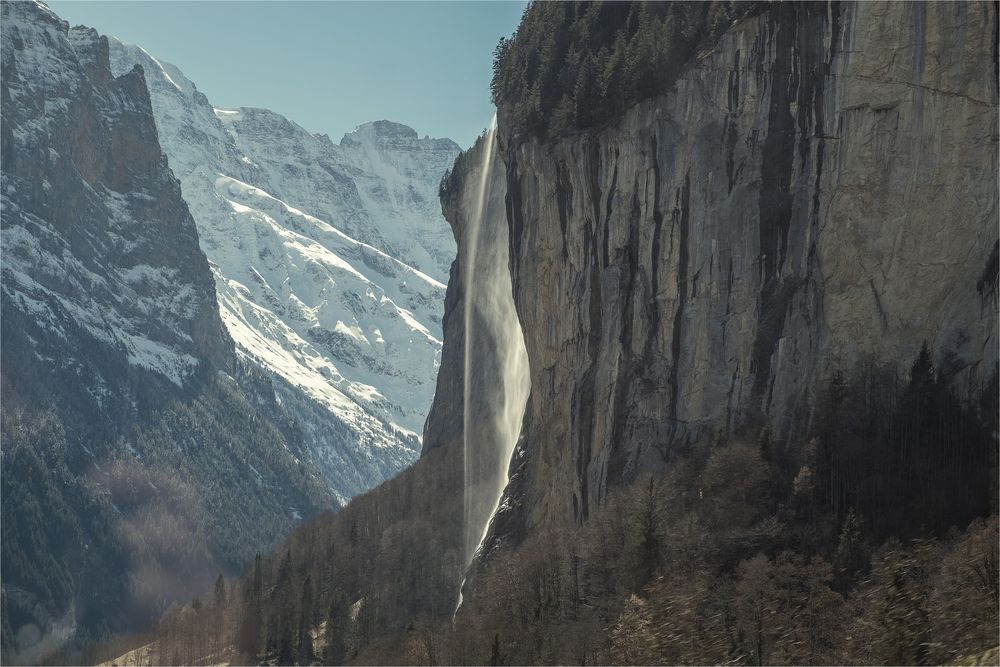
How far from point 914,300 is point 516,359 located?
5567 cm

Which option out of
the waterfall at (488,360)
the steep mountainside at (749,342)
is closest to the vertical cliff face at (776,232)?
the steep mountainside at (749,342)

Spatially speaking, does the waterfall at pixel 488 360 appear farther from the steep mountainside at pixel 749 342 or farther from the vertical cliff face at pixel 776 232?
the vertical cliff face at pixel 776 232

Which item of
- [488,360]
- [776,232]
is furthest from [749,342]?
[488,360]

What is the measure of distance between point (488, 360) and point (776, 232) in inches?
2629

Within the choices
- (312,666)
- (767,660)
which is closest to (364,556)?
(312,666)

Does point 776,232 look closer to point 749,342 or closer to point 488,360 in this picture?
point 749,342

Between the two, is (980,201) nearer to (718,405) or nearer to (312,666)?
(718,405)

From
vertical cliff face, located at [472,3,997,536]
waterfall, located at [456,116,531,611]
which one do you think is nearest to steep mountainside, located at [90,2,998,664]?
vertical cliff face, located at [472,3,997,536]

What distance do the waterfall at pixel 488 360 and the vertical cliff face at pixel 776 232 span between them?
2973 centimetres

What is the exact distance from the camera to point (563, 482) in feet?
354

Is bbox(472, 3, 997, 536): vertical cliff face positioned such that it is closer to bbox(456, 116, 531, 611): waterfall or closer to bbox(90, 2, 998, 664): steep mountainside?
bbox(90, 2, 998, 664): steep mountainside

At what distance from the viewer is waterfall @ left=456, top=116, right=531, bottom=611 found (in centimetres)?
14125

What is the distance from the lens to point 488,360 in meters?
160

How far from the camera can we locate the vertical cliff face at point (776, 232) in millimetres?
90500
